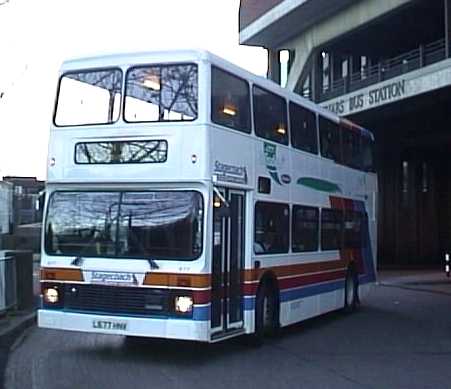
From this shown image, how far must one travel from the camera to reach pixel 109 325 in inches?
440

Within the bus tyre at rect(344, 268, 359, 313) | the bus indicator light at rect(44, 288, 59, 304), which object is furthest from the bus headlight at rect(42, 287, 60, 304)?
the bus tyre at rect(344, 268, 359, 313)

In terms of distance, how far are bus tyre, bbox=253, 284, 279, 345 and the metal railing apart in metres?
17.7

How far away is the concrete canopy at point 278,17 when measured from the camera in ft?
114

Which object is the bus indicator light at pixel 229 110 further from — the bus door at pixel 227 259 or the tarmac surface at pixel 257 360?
the tarmac surface at pixel 257 360

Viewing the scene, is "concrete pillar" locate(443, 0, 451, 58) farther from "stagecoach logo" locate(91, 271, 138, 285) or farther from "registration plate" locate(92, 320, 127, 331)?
"registration plate" locate(92, 320, 127, 331)

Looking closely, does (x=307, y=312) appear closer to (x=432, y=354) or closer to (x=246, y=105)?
(x=432, y=354)

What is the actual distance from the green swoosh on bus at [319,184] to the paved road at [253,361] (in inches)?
103

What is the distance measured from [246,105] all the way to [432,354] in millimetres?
4651

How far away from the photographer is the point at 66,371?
10.7m

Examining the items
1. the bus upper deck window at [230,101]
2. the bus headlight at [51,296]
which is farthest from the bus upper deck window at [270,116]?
the bus headlight at [51,296]

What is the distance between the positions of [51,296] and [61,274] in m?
0.34

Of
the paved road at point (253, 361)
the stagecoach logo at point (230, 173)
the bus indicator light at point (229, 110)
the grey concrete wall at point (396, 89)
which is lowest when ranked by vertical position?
the paved road at point (253, 361)

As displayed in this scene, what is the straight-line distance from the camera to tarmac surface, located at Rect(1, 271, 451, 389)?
10211 millimetres

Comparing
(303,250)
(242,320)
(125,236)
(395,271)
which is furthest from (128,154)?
(395,271)
